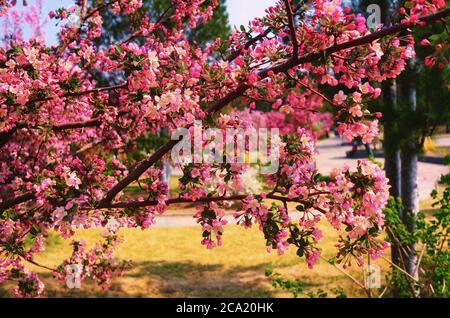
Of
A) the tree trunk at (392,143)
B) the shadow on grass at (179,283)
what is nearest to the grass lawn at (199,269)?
the shadow on grass at (179,283)

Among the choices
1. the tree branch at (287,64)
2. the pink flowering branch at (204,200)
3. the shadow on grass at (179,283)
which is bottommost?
the shadow on grass at (179,283)

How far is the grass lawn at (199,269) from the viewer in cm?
782

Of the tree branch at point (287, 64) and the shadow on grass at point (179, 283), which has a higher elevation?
the tree branch at point (287, 64)

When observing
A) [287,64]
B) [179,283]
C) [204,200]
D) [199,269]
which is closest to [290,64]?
[287,64]

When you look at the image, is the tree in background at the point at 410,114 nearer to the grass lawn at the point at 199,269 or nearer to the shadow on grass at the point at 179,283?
the grass lawn at the point at 199,269

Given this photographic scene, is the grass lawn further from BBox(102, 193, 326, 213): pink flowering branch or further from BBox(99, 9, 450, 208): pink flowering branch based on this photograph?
BBox(99, 9, 450, 208): pink flowering branch

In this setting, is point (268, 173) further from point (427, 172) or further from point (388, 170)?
point (427, 172)

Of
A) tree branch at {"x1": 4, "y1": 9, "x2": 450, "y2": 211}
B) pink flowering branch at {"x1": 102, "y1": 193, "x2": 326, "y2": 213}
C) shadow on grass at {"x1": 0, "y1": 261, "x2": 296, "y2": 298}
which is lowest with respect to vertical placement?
shadow on grass at {"x1": 0, "y1": 261, "x2": 296, "y2": 298}

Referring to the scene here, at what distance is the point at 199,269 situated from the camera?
8961 mm

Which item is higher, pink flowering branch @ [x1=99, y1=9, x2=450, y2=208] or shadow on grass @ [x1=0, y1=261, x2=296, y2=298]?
pink flowering branch @ [x1=99, y1=9, x2=450, y2=208]

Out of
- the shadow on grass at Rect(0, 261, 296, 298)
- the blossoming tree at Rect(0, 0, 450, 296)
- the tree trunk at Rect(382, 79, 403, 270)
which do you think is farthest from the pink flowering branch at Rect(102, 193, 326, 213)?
the shadow on grass at Rect(0, 261, 296, 298)

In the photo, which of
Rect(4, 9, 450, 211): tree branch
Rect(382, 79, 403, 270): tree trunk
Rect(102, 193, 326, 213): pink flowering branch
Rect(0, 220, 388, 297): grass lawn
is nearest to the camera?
Rect(4, 9, 450, 211): tree branch

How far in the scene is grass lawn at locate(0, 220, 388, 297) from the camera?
7.82 m
